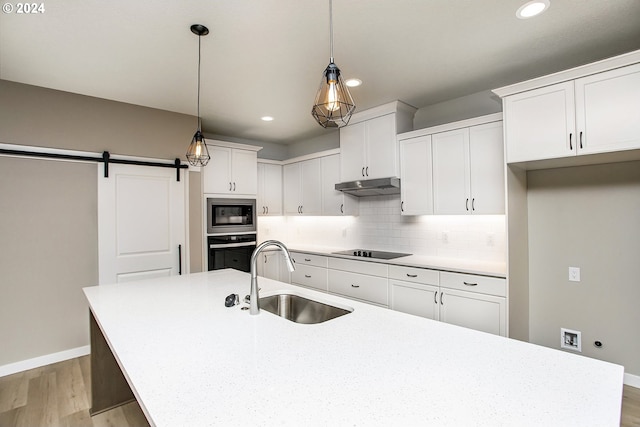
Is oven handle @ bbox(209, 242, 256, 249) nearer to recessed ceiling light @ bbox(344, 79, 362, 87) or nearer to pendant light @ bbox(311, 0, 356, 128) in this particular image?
recessed ceiling light @ bbox(344, 79, 362, 87)

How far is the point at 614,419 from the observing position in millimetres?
768

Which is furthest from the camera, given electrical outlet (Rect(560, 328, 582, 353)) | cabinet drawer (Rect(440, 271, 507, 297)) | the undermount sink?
electrical outlet (Rect(560, 328, 582, 353))

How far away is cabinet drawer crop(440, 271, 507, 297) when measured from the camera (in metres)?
2.59

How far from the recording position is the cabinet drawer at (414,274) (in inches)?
117

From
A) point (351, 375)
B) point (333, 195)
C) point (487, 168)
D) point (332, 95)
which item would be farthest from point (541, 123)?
point (333, 195)

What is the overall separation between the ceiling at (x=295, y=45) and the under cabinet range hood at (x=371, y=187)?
918 mm

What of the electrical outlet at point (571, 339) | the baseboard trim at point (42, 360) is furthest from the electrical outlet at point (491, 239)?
the baseboard trim at point (42, 360)

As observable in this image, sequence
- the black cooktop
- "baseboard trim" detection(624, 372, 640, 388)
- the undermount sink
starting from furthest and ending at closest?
the black cooktop, "baseboard trim" detection(624, 372, 640, 388), the undermount sink

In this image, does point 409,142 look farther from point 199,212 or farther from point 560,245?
point 199,212

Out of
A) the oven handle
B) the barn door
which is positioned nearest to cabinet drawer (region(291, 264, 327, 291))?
the oven handle

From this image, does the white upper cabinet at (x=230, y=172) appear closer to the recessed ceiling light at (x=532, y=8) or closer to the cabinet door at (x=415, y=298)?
the cabinet door at (x=415, y=298)

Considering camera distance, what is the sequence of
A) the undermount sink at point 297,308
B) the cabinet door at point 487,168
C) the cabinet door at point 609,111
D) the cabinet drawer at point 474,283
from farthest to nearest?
the cabinet door at point 487,168
the cabinet drawer at point 474,283
the cabinet door at point 609,111
the undermount sink at point 297,308

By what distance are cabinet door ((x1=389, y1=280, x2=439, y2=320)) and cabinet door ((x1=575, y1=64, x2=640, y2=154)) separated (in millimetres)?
1630

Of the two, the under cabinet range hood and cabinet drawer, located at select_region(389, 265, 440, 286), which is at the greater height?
the under cabinet range hood
